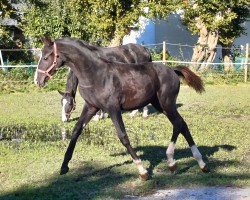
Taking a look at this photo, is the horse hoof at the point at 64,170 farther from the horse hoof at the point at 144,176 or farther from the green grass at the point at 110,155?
the horse hoof at the point at 144,176

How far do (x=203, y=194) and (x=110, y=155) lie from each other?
2.47 m

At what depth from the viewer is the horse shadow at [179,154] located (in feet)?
24.8

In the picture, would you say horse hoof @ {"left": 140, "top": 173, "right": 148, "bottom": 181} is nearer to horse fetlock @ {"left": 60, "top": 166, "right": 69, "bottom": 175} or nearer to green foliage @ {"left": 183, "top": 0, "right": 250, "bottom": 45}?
horse fetlock @ {"left": 60, "top": 166, "right": 69, "bottom": 175}

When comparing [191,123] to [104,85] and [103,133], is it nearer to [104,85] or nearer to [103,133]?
[103,133]

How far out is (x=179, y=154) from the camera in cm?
840

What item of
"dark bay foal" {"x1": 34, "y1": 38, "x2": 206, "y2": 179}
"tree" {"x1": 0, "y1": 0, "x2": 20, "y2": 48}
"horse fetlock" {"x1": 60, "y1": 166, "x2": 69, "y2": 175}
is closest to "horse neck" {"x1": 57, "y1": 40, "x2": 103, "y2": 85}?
"dark bay foal" {"x1": 34, "y1": 38, "x2": 206, "y2": 179}

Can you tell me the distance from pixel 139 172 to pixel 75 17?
1650 centimetres

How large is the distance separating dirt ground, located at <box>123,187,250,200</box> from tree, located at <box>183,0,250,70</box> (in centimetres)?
1535

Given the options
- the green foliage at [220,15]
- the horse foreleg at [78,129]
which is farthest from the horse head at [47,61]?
the green foliage at [220,15]

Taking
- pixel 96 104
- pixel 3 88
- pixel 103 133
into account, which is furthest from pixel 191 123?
pixel 3 88

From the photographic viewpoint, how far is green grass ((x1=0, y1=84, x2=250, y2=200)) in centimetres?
661

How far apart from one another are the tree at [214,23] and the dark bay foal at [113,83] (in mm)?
14496

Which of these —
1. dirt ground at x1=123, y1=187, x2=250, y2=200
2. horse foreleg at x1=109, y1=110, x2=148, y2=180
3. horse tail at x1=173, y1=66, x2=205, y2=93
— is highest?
horse tail at x1=173, y1=66, x2=205, y2=93

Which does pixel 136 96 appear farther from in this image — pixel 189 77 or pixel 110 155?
pixel 110 155
